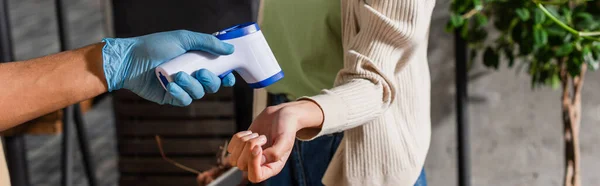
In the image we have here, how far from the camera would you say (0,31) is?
144 centimetres

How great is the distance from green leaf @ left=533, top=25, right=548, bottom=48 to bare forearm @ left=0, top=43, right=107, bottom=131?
1.29 meters

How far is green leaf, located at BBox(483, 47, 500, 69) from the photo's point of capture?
6.36 feet

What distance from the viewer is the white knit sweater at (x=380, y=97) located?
0.93 meters

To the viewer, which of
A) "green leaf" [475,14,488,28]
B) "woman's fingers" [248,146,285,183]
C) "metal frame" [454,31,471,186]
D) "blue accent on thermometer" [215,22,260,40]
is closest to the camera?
"woman's fingers" [248,146,285,183]

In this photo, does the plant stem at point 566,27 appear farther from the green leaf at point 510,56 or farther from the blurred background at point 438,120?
the blurred background at point 438,120

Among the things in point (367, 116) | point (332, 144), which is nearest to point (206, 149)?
point (332, 144)

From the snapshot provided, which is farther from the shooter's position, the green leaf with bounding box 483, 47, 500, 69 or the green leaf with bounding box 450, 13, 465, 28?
the green leaf with bounding box 483, 47, 500, 69

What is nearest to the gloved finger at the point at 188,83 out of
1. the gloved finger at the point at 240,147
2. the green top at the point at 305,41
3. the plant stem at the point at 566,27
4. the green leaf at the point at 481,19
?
the gloved finger at the point at 240,147

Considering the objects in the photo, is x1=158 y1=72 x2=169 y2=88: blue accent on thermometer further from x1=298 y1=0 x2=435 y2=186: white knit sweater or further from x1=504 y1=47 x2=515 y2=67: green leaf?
x1=504 y1=47 x2=515 y2=67: green leaf

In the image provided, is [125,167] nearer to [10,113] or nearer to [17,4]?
[17,4]

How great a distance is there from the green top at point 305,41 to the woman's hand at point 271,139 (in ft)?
0.80

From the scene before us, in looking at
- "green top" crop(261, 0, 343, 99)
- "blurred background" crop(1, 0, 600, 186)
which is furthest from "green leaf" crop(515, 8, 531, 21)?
"green top" crop(261, 0, 343, 99)

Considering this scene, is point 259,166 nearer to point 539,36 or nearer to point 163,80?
point 163,80

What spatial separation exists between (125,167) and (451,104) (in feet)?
3.91
